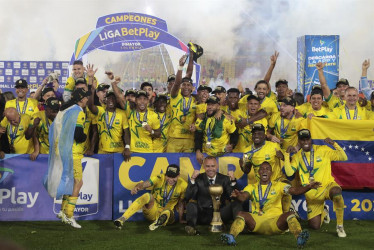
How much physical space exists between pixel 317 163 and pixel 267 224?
4.59ft

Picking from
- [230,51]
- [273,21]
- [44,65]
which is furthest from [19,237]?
[273,21]

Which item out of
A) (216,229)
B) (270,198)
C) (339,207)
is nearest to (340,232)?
(339,207)

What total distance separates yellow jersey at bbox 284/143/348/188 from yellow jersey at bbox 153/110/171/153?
91.8 inches

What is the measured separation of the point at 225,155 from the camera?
374 inches

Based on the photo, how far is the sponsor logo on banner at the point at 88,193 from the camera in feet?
30.9

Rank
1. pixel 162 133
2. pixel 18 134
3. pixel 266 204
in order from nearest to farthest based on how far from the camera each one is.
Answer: pixel 266 204, pixel 18 134, pixel 162 133

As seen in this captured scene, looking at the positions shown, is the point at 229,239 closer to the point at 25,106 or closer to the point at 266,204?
the point at 266,204

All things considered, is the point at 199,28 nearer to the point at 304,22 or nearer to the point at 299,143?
the point at 304,22

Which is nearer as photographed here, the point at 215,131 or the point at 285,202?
the point at 285,202

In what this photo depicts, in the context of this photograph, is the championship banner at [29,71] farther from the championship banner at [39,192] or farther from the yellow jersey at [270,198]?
the yellow jersey at [270,198]

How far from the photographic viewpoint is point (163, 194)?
8.84m

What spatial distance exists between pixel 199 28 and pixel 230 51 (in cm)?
297

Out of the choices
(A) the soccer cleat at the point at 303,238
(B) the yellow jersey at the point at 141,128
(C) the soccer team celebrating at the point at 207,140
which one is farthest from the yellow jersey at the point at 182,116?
(A) the soccer cleat at the point at 303,238

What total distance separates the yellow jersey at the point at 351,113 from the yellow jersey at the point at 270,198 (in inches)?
90.9
